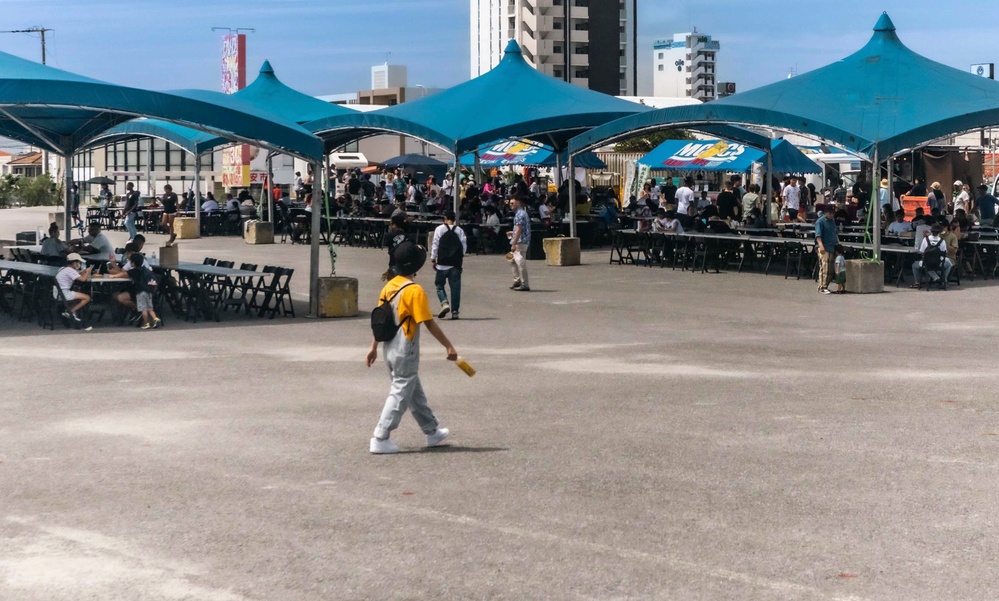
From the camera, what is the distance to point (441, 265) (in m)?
17.3

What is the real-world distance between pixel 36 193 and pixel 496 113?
43770 mm

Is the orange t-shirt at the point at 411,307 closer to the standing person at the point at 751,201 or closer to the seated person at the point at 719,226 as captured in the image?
the seated person at the point at 719,226

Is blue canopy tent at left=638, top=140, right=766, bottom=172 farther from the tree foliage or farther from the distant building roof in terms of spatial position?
the distant building roof

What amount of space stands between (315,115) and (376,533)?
97.9 ft

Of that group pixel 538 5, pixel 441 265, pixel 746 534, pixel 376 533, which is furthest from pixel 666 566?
pixel 538 5

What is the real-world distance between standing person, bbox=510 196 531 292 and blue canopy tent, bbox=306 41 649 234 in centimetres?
667

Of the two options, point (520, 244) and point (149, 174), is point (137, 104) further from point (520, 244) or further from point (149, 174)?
point (149, 174)

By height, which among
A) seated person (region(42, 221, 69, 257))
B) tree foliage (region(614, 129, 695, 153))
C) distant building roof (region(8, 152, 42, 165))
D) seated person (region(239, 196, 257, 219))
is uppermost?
distant building roof (region(8, 152, 42, 165))

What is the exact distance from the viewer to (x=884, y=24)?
24.9 meters

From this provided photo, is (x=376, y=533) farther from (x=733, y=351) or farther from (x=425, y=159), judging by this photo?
(x=425, y=159)

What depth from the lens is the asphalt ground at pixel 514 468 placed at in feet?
20.5

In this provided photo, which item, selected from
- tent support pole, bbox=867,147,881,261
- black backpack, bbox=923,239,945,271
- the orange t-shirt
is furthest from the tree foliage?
the orange t-shirt

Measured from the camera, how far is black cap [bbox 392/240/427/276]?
8961 millimetres

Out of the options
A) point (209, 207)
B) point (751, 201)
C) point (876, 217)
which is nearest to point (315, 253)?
point (876, 217)
